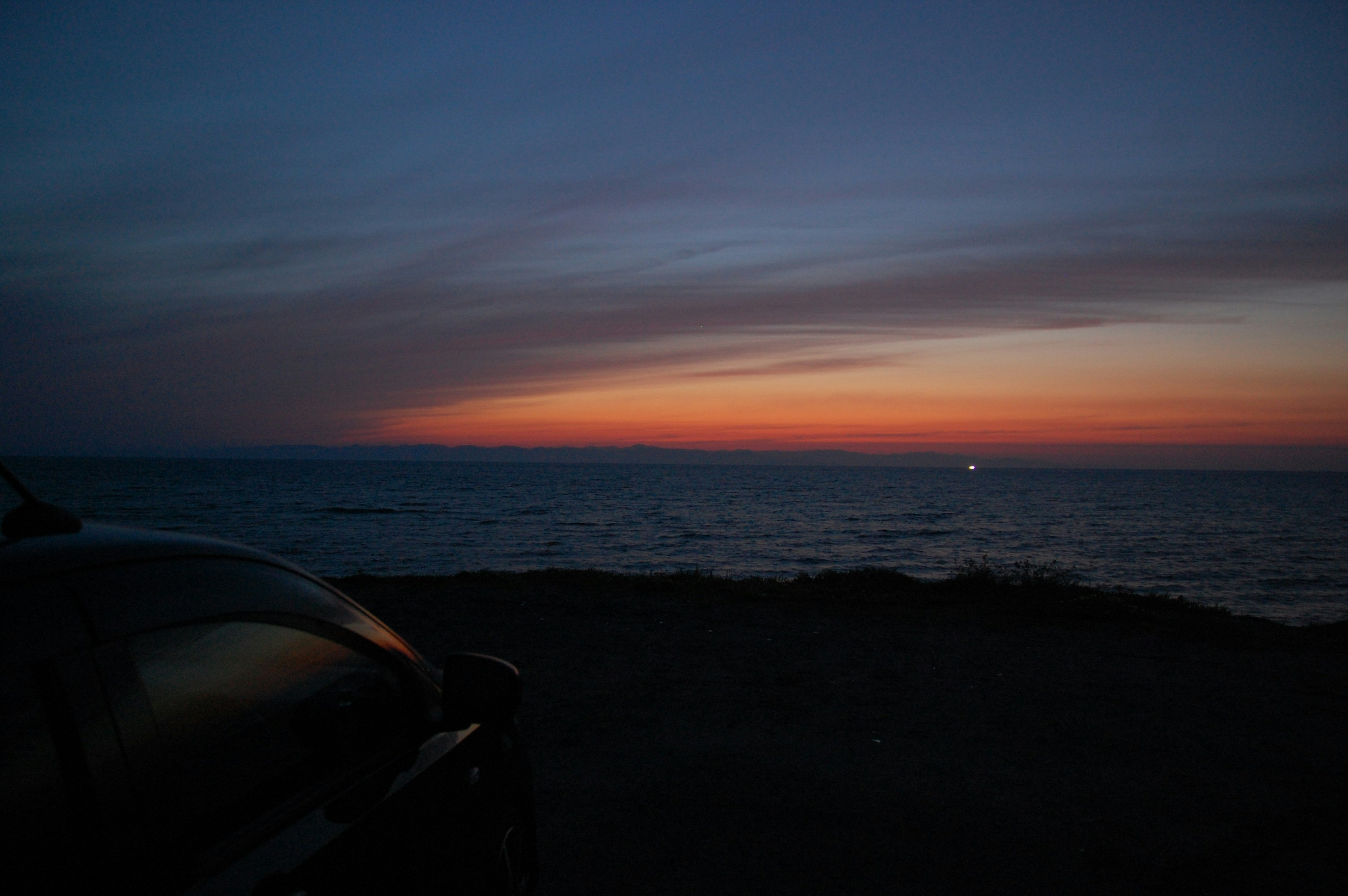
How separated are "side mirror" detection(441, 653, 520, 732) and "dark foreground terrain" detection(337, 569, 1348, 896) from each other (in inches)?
68.9

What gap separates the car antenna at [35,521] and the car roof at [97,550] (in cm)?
2

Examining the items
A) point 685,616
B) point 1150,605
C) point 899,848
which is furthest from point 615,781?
point 1150,605

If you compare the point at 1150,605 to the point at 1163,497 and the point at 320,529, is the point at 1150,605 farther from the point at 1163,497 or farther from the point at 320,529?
the point at 1163,497

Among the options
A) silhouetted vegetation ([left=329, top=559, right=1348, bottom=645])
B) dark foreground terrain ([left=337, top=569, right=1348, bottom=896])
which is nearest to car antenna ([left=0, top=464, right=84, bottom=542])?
dark foreground terrain ([left=337, top=569, right=1348, bottom=896])

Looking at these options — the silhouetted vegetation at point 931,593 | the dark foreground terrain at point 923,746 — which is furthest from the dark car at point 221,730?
the silhouetted vegetation at point 931,593

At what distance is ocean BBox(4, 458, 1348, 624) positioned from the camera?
24.5 metres

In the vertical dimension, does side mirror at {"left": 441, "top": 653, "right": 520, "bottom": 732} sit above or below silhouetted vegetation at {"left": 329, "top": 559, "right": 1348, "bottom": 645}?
above

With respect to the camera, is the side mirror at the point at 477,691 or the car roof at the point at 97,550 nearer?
the car roof at the point at 97,550

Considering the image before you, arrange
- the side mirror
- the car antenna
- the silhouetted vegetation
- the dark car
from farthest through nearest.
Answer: the silhouetted vegetation < the side mirror < the car antenna < the dark car

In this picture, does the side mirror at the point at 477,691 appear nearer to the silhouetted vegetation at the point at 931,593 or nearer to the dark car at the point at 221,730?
the dark car at the point at 221,730

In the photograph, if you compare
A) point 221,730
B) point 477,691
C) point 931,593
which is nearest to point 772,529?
point 931,593

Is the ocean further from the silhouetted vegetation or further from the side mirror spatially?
the silhouetted vegetation

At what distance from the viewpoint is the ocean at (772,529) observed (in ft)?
80.2

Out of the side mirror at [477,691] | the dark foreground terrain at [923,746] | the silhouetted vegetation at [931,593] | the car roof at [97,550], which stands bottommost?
the silhouetted vegetation at [931,593]
